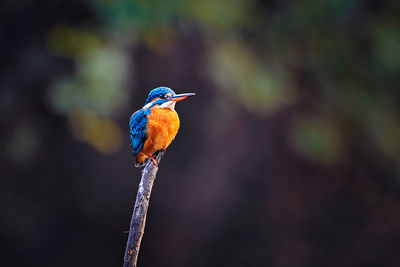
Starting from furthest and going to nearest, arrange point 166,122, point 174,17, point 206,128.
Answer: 1. point 206,128
2. point 174,17
3. point 166,122

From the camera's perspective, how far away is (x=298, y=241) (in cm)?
557

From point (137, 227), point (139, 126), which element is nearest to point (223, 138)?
point (139, 126)

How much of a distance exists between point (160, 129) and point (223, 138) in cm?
349

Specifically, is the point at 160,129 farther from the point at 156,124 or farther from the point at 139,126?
the point at 139,126

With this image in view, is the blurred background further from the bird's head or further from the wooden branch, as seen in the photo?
the wooden branch

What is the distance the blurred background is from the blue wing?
1.88m

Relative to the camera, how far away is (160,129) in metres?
1.85

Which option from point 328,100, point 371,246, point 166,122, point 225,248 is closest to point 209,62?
point 328,100

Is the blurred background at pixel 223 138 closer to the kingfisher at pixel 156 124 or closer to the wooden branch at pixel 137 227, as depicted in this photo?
the kingfisher at pixel 156 124

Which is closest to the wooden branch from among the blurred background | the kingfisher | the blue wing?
the kingfisher

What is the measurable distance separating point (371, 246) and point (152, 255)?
2660mm

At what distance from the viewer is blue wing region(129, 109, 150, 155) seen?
6.39 ft

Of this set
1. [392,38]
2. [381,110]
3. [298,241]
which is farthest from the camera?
[298,241]

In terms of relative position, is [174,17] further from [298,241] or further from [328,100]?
[298,241]
